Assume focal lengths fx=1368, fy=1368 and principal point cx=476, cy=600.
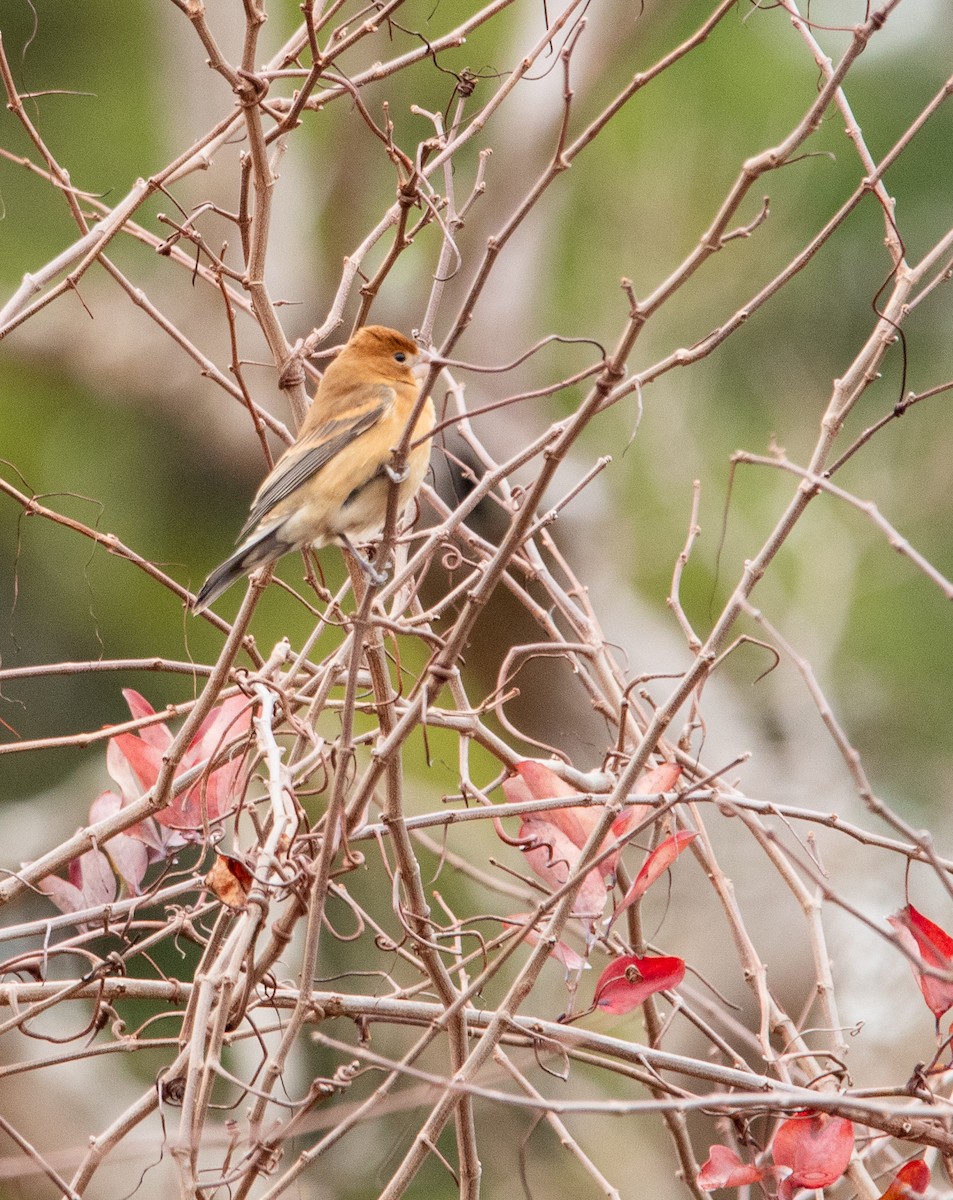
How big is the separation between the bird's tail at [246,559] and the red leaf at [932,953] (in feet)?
3.98

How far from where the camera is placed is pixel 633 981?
71.1 inches

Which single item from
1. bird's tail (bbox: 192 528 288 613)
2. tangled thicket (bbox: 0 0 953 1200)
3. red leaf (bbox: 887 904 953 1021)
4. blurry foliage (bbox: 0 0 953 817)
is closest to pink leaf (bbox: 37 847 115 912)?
tangled thicket (bbox: 0 0 953 1200)

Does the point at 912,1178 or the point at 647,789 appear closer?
the point at 912,1178

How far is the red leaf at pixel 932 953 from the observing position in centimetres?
172

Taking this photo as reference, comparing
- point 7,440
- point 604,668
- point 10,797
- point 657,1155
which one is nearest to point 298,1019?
point 604,668

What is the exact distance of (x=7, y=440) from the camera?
11.1m

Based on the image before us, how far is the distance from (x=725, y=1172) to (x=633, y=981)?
270 millimetres

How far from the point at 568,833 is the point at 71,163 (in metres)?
10.4

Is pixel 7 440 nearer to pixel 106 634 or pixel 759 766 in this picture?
pixel 106 634

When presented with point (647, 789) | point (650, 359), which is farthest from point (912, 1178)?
point (650, 359)

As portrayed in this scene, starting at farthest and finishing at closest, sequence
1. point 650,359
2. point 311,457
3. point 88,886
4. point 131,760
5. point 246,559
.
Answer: point 650,359 < point 311,457 < point 246,559 < point 131,760 < point 88,886

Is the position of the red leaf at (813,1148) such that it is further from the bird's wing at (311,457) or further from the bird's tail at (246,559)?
the bird's wing at (311,457)

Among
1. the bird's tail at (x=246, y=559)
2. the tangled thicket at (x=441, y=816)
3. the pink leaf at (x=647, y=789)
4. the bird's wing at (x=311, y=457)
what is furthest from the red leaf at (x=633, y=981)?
the bird's wing at (x=311, y=457)

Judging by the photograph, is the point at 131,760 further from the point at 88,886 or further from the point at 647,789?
the point at 647,789
